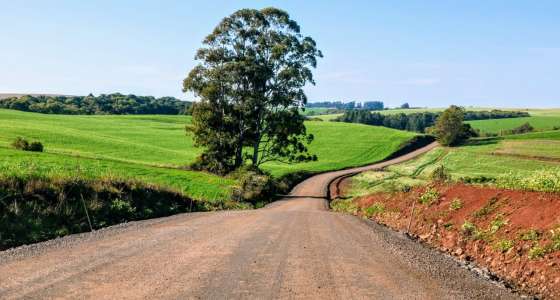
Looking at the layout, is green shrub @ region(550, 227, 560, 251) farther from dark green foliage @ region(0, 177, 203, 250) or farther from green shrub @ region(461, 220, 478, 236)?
dark green foliage @ region(0, 177, 203, 250)

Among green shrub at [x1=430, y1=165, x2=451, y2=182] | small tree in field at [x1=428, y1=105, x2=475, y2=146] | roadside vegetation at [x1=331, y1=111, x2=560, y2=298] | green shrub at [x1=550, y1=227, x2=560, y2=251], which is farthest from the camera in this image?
small tree in field at [x1=428, y1=105, x2=475, y2=146]

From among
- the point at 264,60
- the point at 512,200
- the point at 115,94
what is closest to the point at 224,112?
the point at 264,60

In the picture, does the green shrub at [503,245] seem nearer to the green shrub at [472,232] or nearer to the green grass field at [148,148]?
the green shrub at [472,232]

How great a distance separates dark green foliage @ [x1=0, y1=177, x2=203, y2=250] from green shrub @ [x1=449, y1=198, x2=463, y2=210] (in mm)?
12112

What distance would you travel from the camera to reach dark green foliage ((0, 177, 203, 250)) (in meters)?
13.3

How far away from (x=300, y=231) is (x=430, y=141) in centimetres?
9522

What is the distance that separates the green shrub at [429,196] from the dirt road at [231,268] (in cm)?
481

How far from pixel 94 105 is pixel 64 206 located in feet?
510

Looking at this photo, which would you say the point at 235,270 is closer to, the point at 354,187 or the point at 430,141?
the point at 354,187

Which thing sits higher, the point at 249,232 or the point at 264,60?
the point at 264,60

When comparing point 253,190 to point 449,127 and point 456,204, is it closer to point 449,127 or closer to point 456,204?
point 456,204

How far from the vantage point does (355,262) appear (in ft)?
34.8

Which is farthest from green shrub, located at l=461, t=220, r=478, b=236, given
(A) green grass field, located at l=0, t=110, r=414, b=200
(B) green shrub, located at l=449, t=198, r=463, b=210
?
(A) green grass field, located at l=0, t=110, r=414, b=200

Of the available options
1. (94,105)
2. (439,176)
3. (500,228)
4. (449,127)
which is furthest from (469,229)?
(94,105)
